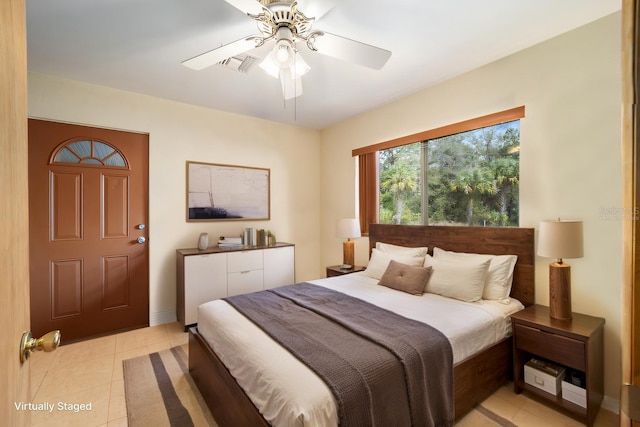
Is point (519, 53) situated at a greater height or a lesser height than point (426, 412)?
greater

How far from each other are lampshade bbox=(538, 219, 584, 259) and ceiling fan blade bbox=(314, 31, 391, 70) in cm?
166

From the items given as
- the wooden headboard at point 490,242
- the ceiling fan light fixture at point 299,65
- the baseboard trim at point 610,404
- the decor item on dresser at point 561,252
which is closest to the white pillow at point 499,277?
the wooden headboard at point 490,242

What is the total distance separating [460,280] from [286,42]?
220 centimetres

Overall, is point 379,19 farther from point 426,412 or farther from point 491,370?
point 491,370

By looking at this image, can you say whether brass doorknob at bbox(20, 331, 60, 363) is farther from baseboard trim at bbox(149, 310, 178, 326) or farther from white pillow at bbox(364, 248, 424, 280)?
baseboard trim at bbox(149, 310, 178, 326)

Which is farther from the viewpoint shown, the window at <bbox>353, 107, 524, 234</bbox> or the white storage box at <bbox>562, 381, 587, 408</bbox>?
the window at <bbox>353, 107, 524, 234</bbox>

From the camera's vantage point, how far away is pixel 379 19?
6.55 feet

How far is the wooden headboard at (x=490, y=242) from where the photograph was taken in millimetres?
2316

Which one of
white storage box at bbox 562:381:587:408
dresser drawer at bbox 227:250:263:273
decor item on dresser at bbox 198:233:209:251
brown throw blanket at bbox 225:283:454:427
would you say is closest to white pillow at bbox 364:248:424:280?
brown throw blanket at bbox 225:283:454:427

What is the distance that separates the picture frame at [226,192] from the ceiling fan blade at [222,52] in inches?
72.1

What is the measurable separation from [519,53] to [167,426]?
12.6 ft

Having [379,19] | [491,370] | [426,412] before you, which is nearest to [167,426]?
[426,412]

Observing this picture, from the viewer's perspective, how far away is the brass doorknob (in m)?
0.71

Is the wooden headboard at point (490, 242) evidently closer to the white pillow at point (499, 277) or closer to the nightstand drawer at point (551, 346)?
the white pillow at point (499, 277)
